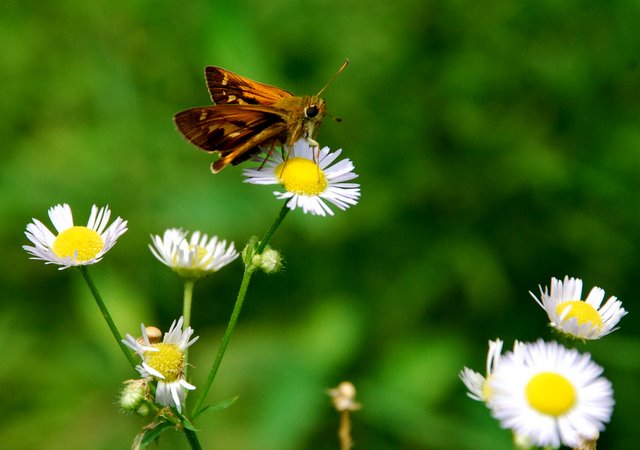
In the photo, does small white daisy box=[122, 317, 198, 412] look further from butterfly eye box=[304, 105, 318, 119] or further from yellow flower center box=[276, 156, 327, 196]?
butterfly eye box=[304, 105, 318, 119]

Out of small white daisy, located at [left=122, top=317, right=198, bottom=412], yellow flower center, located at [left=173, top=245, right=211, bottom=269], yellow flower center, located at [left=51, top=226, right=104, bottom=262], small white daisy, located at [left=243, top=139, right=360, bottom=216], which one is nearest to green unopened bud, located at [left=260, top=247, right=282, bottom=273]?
small white daisy, located at [left=243, top=139, right=360, bottom=216]

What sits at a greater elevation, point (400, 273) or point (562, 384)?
point (400, 273)

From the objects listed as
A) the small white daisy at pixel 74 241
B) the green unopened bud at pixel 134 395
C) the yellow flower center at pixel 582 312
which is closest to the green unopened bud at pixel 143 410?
the green unopened bud at pixel 134 395

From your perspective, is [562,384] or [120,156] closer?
[562,384]

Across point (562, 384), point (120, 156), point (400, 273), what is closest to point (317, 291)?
point (400, 273)

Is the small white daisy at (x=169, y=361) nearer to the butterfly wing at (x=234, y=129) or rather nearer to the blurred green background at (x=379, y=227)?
the butterfly wing at (x=234, y=129)

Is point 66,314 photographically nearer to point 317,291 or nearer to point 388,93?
point 317,291
